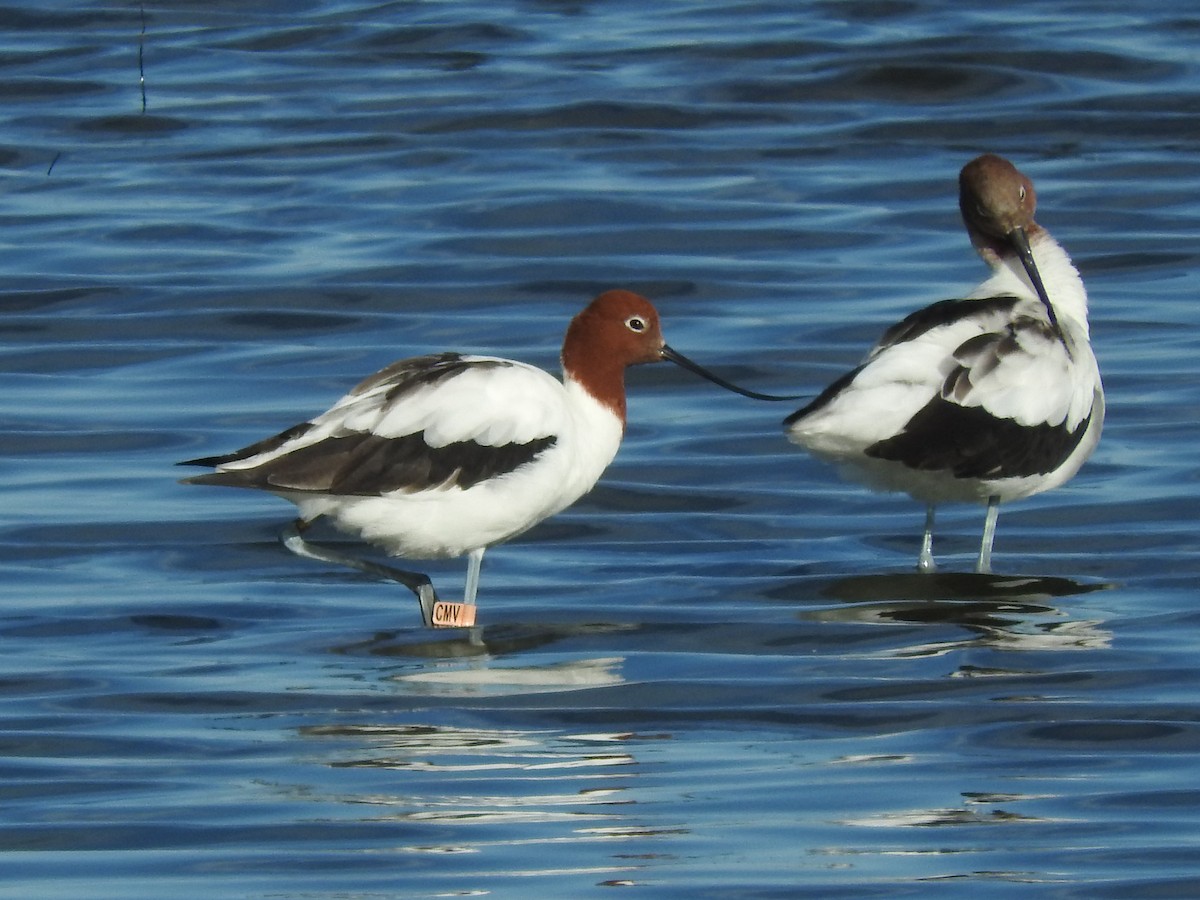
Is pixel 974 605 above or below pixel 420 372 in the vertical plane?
below

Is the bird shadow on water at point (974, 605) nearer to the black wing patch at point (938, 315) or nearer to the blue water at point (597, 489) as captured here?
the blue water at point (597, 489)

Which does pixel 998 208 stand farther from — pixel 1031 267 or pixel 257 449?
pixel 257 449

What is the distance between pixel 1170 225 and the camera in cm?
1620

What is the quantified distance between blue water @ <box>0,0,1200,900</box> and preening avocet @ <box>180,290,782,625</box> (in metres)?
0.32

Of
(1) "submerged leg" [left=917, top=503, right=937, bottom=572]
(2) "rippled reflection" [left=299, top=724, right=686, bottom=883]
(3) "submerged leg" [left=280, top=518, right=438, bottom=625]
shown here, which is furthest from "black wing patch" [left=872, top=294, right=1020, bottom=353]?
(2) "rippled reflection" [left=299, top=724, right=686, bottom=883]

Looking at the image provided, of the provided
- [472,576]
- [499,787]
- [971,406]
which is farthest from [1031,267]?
[499,787]

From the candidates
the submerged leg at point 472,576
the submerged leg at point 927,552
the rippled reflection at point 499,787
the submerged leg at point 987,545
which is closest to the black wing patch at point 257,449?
the submerged leg at point 472,576

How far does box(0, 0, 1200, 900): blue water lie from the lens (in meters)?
6.64

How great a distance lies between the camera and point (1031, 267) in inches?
405

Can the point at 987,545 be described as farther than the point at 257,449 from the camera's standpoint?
Yes

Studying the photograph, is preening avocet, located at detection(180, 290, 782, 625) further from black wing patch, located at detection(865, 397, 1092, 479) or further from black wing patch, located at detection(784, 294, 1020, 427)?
black wing patch, located at detection(865, 397, 1092, 479)

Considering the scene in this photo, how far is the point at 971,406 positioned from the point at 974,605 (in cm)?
70

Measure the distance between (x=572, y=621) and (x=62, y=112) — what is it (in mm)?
11257

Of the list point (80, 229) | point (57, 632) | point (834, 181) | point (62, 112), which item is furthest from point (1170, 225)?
point (57, 632)
